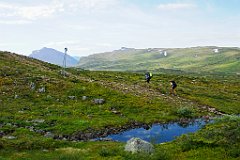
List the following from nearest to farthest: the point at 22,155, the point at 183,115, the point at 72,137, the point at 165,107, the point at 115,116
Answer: the point at 22,155, the point at 72,137, the point at 115,116, the point at 183,115, the point at 165,107

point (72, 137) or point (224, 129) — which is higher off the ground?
point (224, 129)

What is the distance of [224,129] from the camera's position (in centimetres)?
3070

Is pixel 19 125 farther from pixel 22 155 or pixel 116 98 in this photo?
pixel 116 98

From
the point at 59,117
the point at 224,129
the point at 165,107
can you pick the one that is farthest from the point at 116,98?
the point at 224,129

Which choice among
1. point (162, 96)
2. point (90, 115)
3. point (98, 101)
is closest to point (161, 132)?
point (90, 115)

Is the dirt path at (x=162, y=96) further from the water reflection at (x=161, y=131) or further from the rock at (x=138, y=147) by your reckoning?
the rock at (x=138, y=147)

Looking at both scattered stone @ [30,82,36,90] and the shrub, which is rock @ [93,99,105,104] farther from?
the shrub

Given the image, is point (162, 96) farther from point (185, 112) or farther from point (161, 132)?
point (161, 132)

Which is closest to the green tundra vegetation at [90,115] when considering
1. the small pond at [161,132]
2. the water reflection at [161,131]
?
the water reflection at [161,131]

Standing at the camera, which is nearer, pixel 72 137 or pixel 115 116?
pixel 72 137

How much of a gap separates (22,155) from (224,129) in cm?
1716

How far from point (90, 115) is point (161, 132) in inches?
378

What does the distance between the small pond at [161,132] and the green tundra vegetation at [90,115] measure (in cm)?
165

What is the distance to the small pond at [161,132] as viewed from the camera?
39000 mm
